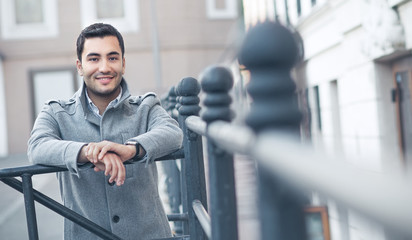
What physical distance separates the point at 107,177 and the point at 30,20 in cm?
2200

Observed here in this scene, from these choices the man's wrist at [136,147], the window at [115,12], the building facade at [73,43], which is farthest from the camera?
the window at [115,12]

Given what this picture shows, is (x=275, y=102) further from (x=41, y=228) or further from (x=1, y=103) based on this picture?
(x=1, y=103)

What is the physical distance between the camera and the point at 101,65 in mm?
2346

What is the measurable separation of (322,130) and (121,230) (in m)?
9.75

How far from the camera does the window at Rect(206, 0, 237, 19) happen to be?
2306 centimetres

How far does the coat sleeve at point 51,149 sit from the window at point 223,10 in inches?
839

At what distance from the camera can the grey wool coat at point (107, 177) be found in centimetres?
223

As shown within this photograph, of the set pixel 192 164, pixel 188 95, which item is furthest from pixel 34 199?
pixel 188 95

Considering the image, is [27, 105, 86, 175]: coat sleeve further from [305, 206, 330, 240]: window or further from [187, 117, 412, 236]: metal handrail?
[305, 206, 330, 240]: window

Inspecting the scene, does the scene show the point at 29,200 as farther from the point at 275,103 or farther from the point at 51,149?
the point at 275,103

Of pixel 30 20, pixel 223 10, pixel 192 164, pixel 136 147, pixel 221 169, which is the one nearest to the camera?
pixel 221 169

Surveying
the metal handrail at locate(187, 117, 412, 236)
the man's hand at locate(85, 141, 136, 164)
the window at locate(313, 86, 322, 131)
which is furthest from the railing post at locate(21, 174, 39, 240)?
the window at locate(313, 86, 322, 131)

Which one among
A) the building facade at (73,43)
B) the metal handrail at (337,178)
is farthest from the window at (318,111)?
the metal handrail at (337,178)

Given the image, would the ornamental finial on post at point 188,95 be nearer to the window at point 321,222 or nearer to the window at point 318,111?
the window at point 321,222
